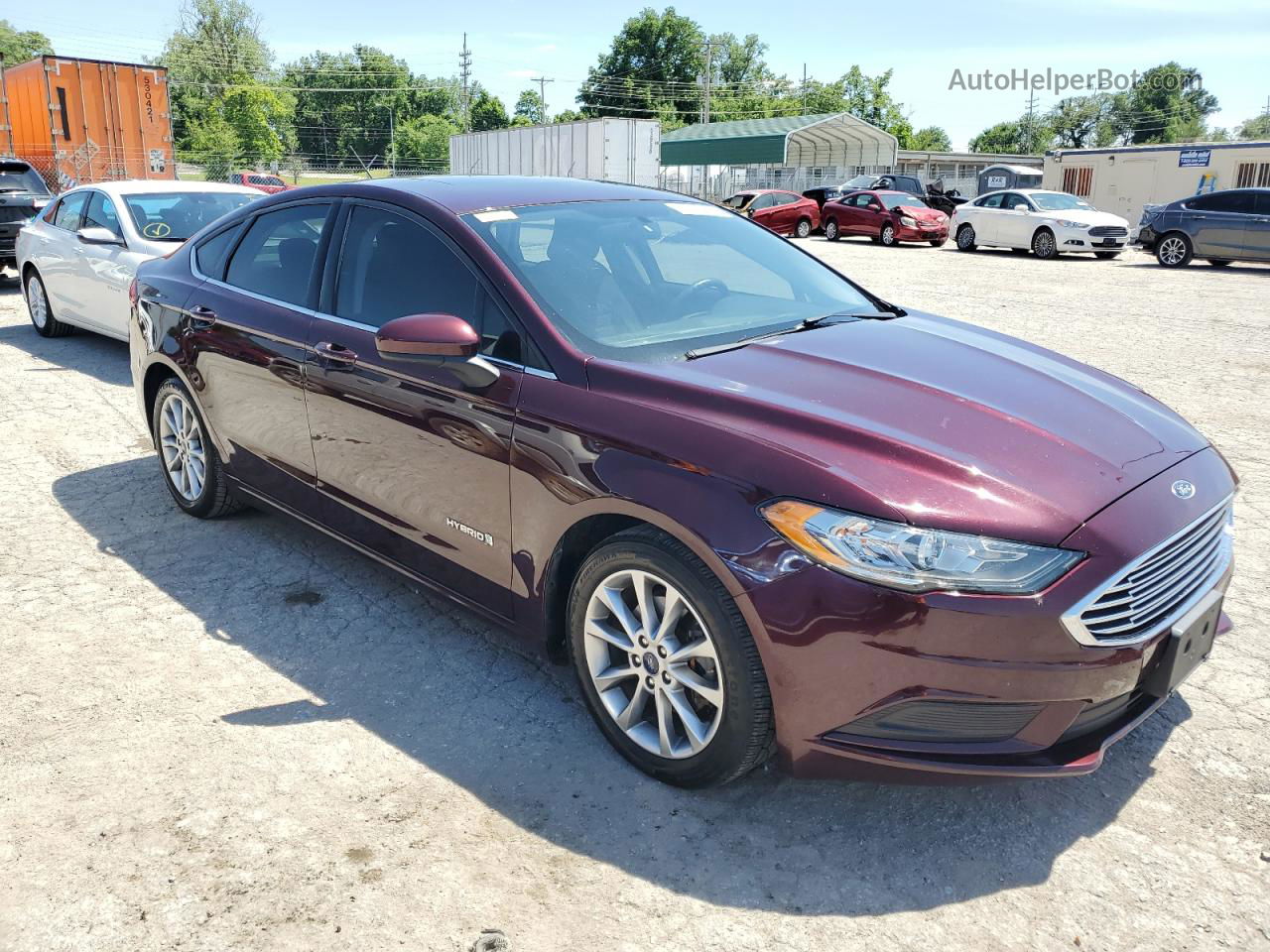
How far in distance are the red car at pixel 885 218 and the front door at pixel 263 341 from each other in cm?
2366

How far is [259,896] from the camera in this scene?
2.52 m

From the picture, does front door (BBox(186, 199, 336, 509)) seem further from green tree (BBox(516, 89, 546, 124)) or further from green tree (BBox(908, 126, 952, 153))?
green tree (BBox(516, 89, 546, 124))

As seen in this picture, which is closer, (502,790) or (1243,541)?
(502,790)

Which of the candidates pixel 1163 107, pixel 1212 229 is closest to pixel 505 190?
pixel 1212 229

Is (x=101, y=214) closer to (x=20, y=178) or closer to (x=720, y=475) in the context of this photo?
(x=20, y=178)

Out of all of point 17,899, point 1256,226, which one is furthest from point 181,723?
point 1256,226

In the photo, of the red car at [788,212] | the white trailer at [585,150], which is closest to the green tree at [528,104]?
the white trailer at [585,150]

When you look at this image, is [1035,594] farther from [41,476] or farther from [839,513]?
[41,476]

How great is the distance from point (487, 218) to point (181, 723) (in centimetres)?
199

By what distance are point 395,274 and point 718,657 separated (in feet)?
6.43

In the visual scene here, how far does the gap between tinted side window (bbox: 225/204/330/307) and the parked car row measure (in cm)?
2

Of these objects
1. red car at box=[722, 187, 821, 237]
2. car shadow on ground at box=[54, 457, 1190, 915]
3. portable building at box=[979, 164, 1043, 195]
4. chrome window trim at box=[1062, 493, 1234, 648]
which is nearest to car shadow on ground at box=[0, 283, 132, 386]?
car shadow on ground at box=[54, 457, 1190, 915]

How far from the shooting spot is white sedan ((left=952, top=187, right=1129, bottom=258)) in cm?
2197

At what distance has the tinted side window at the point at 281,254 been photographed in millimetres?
4102
